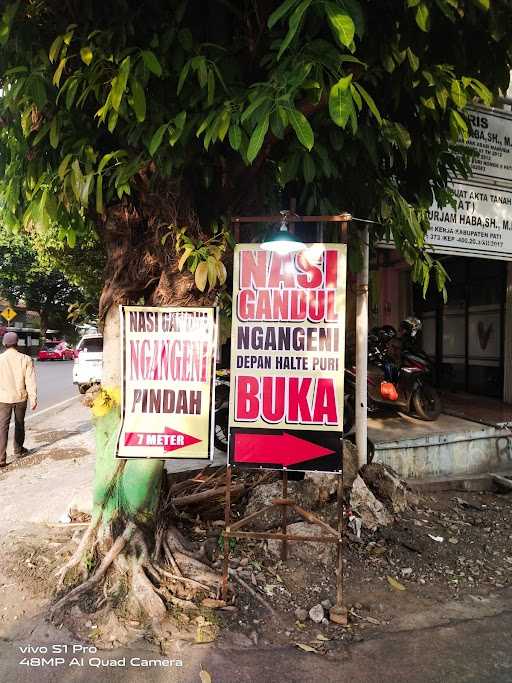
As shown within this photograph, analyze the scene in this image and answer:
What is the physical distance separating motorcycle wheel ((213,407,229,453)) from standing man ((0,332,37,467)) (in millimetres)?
2641

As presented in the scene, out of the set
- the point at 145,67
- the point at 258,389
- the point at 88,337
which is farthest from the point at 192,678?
the point at 88,337

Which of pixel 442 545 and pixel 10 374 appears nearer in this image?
pixel 442 545

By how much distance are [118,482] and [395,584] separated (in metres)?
2.11

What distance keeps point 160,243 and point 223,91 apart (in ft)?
3.46

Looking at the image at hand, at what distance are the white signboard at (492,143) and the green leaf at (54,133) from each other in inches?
198

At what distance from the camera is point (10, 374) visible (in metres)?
6.70

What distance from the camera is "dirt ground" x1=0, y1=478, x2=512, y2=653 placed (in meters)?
2.92

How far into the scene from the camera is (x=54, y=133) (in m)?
2.87

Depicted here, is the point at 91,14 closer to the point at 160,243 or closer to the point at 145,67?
the point at 145,67

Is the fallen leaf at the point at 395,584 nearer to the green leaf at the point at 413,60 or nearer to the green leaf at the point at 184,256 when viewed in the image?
the green leaf at the point at 184,256

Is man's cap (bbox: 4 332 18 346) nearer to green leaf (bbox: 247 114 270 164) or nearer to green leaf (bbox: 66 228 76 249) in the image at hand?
green leaf (bbox: 66 228 76 249)

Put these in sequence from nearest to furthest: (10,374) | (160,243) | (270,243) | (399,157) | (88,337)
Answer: (270,243), (160,243), (399,157), (10,374), (88,337)

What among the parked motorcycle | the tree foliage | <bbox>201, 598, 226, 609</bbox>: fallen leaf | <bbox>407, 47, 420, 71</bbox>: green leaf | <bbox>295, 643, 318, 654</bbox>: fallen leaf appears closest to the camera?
the tree foliage

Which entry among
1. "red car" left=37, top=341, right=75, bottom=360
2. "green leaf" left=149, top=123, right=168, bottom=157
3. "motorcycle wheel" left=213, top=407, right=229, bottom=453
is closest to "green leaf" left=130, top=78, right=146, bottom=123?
"green leaf" left=149, top=123, right=168, bottom=157
